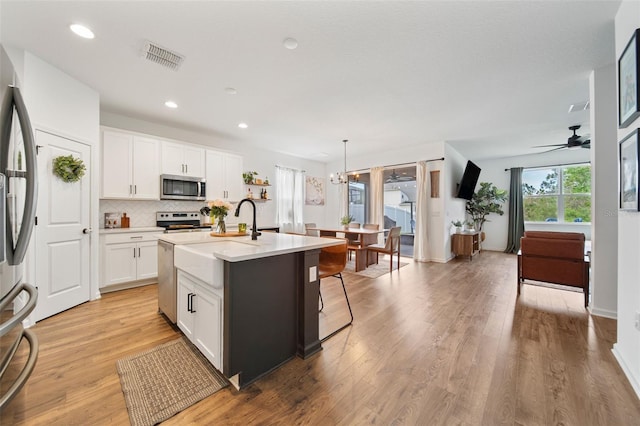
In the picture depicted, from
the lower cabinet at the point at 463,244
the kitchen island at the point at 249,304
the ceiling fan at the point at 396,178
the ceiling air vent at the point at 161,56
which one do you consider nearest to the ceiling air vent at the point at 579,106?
the lower cabinet at the point at 463,244

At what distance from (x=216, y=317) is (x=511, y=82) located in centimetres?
391

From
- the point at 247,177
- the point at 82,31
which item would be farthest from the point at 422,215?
the point at 82,31

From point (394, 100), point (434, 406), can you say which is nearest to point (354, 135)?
point (394, 100)

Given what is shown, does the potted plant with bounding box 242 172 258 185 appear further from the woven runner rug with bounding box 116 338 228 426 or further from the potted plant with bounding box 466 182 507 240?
the potted plant with bounding box 466 182 507 240

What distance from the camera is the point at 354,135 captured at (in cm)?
507

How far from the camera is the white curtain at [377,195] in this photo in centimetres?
650

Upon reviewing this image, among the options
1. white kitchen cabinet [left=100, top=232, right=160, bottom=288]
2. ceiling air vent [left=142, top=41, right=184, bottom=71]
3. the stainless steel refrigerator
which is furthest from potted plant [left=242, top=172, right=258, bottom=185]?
the stainless steel refrigerator

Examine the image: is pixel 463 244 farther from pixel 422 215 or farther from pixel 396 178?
pixel 396 178

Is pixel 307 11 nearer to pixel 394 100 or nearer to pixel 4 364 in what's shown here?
pixel 394 100

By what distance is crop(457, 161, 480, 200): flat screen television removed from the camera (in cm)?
594

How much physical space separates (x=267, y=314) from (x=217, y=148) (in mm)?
4128

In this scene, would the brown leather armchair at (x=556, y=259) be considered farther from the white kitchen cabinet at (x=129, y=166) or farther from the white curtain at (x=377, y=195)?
the white kitchen cabinet at (x=129, y=166)

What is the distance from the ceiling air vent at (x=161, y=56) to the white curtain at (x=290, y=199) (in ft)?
12.8

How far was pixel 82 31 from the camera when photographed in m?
2.14
